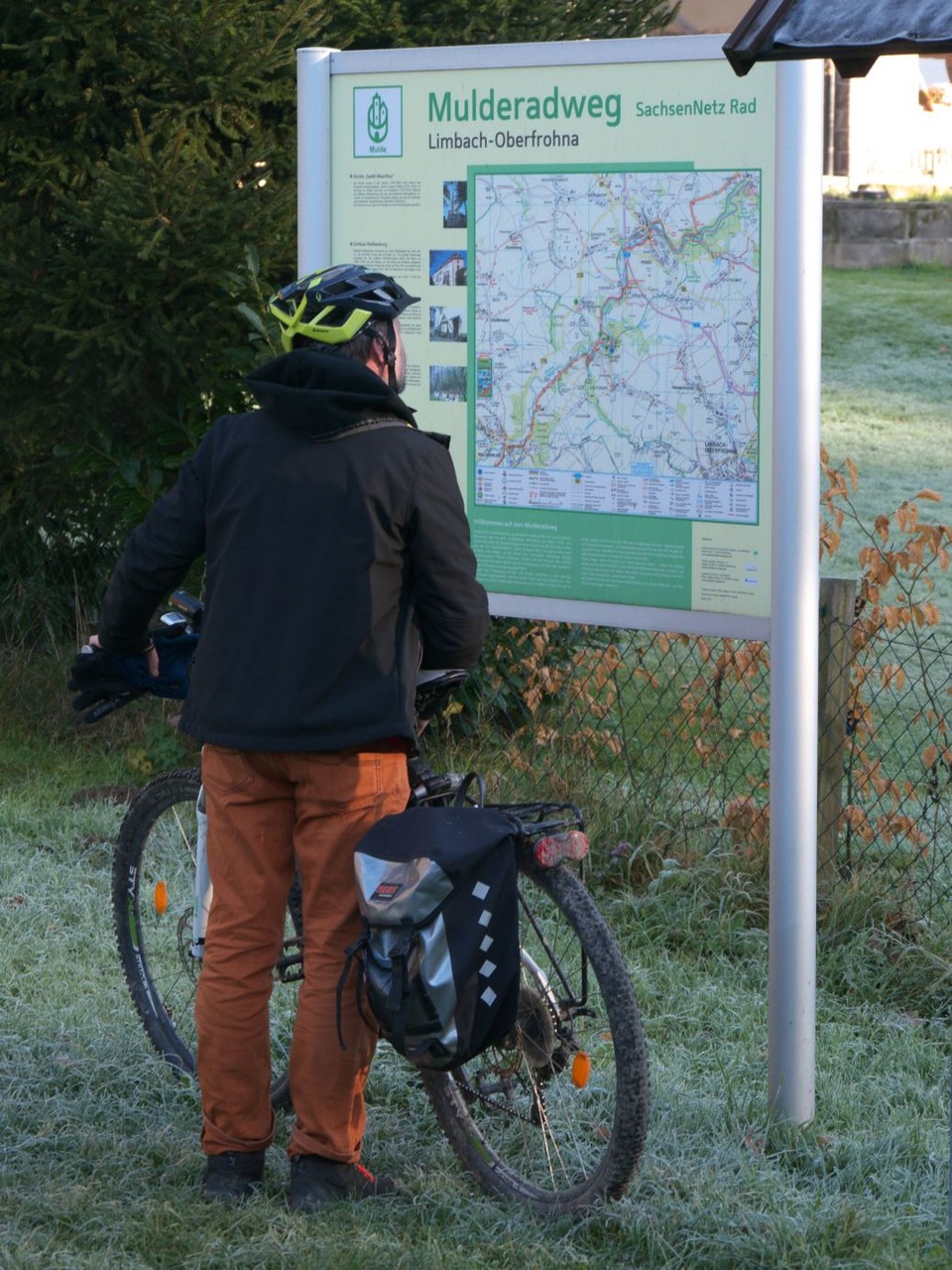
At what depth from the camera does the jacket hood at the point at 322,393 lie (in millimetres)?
3406

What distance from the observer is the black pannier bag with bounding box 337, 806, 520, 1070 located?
3307 millimetres

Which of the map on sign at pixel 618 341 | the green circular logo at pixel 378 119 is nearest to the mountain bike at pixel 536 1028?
the map on sign at pixel 618 341

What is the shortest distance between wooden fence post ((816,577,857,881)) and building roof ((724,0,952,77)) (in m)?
2.78

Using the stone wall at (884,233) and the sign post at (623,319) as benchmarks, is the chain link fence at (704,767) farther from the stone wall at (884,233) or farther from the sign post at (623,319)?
the stone wall at (884,233)

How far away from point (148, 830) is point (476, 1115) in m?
1.11

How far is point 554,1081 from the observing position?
3.67 m

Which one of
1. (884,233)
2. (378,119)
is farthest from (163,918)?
(884,233)

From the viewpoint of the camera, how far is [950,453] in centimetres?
1552

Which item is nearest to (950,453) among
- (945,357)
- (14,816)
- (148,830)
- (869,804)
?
(945,357)

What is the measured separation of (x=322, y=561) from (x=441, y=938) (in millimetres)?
743

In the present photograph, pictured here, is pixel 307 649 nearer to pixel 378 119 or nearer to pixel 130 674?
pixel 130 674

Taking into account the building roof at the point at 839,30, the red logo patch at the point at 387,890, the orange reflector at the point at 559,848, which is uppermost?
the building roof at the point at 839,30

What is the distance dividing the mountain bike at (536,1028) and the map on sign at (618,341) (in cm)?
85

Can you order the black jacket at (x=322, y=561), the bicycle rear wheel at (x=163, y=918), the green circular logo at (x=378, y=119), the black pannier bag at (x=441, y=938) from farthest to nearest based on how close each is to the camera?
the green circular logo at (x=378, y=119) < the bicycle rear wheel at (x=163, y=918) < the black jacket at (x=322, y=561) < the black pannier bag at (x=441, y=938)
